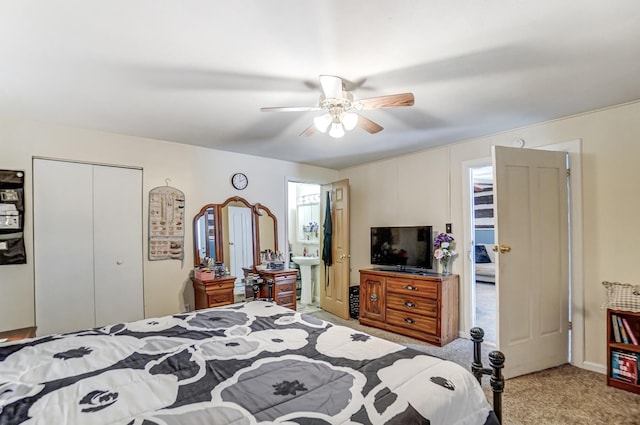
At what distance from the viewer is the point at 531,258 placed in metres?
2.86

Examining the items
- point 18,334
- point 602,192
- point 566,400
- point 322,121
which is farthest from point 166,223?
point 602,192

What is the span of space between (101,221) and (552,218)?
14.8 ft

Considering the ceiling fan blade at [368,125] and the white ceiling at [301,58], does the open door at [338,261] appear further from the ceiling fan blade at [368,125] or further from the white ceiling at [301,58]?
the ceiling fan blade at [368,125]

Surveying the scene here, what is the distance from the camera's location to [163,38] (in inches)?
66.1

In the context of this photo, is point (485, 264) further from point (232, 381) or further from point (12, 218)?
point (12, 218)

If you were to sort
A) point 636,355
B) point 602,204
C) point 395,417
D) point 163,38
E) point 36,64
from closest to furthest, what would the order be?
point 395,417 → point 163,38 → point 36,64 → point 636,355 → point 602,204

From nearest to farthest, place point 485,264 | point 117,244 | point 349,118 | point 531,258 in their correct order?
point 349,118, point 531,258, point 117,244, point 485,264

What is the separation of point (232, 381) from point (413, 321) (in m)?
2.91

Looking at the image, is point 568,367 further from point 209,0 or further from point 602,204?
point 209,0

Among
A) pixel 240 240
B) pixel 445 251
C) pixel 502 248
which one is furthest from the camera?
pixel 240 240

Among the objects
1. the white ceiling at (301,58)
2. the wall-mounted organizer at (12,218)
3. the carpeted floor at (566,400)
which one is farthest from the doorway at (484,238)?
the wall-mounted organizer at (12,218)

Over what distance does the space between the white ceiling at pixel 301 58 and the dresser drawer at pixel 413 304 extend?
201 centimetres

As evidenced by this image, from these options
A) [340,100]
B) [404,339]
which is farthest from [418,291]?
[340,100]

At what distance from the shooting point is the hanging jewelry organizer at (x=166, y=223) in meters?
3.54
